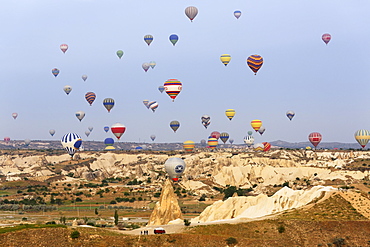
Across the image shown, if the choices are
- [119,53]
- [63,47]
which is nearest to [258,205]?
[63,47]

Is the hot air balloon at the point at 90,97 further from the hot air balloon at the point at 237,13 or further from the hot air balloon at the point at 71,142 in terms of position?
the hot air balloon at the point at 237,13

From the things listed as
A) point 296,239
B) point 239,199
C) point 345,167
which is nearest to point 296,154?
point 345,167

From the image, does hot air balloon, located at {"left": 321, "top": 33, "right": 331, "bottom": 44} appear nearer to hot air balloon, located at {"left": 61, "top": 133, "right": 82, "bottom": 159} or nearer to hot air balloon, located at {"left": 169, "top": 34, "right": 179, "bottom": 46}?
hot air balloon, located at {"left": 169, "top": 34, "right": 179, "bottom": 46}

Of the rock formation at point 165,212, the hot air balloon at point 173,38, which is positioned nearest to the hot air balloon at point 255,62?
the hot air balloon at point 173,38

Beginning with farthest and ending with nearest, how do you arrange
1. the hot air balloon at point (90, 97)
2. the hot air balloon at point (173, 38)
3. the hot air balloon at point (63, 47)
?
the hot air balloon at point (63, 47) < the hot air balloon at point (90, 97) < the hot air balloon at point (173, 38)

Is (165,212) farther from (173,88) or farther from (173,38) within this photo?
(173,38)

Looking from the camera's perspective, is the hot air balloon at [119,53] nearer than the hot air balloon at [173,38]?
No
